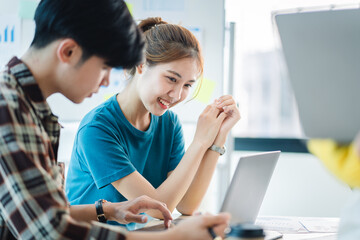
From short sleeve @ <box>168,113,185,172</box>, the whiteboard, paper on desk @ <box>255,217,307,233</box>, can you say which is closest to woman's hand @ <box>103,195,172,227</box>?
paper on desk @ <box>255,217,307,233</box>

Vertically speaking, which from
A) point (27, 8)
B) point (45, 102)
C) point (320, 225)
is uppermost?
point (27, 8)

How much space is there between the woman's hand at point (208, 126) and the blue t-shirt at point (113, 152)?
0.14 m

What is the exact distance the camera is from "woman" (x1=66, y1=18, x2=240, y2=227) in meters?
1.24

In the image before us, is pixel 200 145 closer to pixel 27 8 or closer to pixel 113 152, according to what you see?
pixel 113 152

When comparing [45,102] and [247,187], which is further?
[247,187]

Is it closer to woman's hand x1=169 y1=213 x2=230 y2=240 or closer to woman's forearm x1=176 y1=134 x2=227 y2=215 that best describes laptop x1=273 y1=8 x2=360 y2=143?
woman's hand x1=169 y1=213 x2=230 y2=240

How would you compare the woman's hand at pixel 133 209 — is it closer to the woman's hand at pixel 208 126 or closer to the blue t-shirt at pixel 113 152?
the blue t-shirt at pixel 113 152

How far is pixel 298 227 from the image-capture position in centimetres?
119

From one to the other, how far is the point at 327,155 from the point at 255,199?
45cm

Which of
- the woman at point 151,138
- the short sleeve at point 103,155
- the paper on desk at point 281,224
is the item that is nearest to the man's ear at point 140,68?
the woman at point 151,138

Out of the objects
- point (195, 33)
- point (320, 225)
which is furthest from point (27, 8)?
point (320, 225)

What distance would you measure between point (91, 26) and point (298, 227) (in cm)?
83

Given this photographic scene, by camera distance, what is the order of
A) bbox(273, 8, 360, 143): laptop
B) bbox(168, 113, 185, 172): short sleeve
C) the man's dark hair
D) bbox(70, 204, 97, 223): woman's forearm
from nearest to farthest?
bbox(273, 8, 360, 143): laptop < the man's dark hair < bbox(70, 204, 97, 223): woman's forearm < bbox(168, 113, 185, 172): short sleeve

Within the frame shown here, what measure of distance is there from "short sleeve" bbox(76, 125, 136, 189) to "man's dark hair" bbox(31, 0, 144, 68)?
446mm
